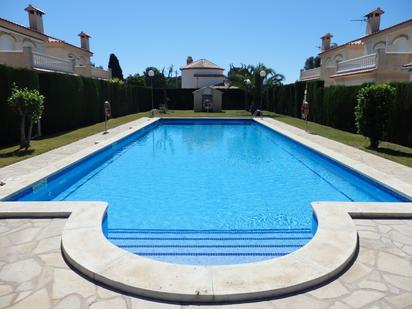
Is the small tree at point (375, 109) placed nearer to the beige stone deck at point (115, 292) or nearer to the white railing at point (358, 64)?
the beige stone deck at point (115, 292)

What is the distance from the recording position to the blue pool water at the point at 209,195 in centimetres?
498

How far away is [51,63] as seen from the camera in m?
19.6

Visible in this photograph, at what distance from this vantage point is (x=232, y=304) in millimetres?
3111

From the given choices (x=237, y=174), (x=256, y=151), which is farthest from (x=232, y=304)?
(x=256, y=151)

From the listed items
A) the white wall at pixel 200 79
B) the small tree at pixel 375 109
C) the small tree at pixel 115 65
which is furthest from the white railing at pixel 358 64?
the small tree at pixel 115 65

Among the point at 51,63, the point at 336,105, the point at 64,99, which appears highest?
the point at 51,63

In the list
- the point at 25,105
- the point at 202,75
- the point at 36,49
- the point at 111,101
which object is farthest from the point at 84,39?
the point at 25,105

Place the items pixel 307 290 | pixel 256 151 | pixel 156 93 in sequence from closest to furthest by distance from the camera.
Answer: pixel 307 290, pixel 256 151, pixel 156 93

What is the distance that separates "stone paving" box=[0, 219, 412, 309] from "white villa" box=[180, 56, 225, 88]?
1584 inches

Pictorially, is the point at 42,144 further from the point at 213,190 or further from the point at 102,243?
the point at 102,243

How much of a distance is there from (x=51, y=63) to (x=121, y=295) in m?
19.4

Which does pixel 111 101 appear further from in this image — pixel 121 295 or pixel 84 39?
pixel 121 295

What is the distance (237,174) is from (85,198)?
4.14 meters

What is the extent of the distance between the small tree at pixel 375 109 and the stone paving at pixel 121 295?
24.1 feet
